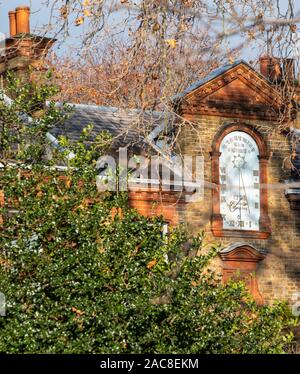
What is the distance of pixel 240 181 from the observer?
93.4 feet

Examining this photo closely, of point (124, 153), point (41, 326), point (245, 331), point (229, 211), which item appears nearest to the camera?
point (41, 326)

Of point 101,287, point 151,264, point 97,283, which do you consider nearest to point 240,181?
point 151,264

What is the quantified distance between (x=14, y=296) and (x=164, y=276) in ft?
6.75

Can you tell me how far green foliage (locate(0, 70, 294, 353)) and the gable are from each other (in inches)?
410

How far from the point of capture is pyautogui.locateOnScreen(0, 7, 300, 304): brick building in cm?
2780

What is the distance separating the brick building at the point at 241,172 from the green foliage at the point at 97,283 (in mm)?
9525

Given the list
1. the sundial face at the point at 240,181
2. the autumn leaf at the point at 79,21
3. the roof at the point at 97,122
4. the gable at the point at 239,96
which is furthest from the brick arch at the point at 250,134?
the autumn leaf at the point at 79,21

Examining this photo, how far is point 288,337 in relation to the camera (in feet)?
60.6

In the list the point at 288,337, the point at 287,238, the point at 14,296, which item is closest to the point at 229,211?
the point at 287,238

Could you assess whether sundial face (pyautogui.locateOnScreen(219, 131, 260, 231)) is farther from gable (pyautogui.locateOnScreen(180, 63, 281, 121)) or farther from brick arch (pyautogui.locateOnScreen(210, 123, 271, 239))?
gable (pyautogui.locateOnScreen(180, 63, 281, 121))

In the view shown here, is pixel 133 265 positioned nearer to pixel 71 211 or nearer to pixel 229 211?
pixel 71 211

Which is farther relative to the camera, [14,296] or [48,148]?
[48,148]

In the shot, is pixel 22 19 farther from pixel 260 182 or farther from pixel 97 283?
pixel 97 283

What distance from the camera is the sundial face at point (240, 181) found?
28.2 metres
